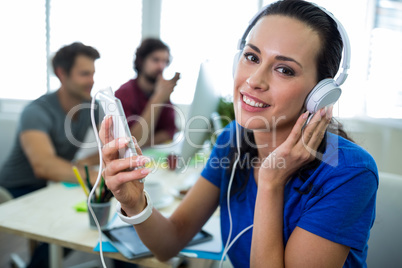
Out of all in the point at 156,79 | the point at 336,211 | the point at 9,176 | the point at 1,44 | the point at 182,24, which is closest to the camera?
the point at 336,211

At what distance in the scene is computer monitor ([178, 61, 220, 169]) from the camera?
110 cm

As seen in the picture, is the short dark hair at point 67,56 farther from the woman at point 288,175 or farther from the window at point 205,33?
the window at point 205,33

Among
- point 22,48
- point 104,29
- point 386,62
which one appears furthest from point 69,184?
point 386,62

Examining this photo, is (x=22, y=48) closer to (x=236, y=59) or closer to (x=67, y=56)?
(x=67, y=56)

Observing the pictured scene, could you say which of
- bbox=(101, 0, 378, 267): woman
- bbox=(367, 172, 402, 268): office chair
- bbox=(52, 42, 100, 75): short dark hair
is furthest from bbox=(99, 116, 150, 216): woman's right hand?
bbox=(52, 42, 100, 75): short dark hair

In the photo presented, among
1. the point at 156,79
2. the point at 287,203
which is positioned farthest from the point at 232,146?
the point at 156,79

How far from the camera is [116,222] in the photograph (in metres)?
1.02

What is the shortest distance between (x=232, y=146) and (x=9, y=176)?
4.73 feet

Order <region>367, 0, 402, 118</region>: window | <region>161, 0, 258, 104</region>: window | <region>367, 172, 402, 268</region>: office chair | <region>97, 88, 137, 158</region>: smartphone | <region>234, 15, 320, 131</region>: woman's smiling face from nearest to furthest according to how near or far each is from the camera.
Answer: <region>97, 88, 137, 158</region>: smartphone, <region>234, 15, 320, 131</region>: woman's smiling face, <region>367, 172, 402, 268</region>: office chair, <region>367, 0, 402, 118</region>: window, <region>161, 0, 258, 104</region>: window

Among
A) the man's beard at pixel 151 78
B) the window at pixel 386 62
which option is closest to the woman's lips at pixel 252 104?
the man's beard at pixel 151 78

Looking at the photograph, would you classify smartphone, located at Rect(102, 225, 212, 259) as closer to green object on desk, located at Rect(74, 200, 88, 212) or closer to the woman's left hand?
green object on desk, located at Rect(74, 200, 88, 212)

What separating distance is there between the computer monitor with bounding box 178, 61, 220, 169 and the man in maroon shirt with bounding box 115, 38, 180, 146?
1096 mm

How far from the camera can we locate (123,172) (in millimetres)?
682

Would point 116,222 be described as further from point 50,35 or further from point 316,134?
point 50,35
